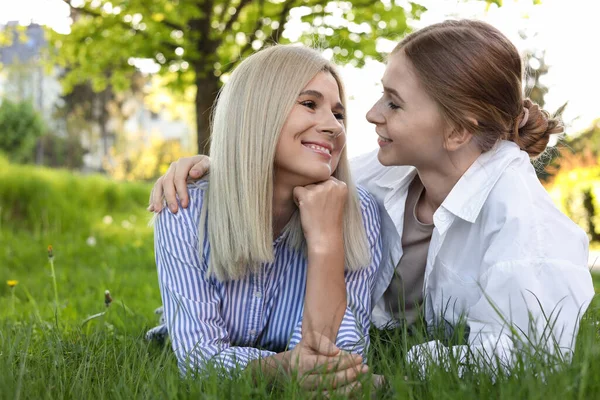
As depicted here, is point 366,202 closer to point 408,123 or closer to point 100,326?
point 408,123

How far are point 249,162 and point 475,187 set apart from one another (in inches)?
34.7

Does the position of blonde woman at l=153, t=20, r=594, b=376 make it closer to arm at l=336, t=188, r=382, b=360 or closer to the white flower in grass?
arm at l=336, t=188, r=382, b=360

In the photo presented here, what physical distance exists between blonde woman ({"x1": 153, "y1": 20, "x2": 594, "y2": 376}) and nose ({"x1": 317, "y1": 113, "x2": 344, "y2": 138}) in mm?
261

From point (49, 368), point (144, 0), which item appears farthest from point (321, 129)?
point (144, 0)

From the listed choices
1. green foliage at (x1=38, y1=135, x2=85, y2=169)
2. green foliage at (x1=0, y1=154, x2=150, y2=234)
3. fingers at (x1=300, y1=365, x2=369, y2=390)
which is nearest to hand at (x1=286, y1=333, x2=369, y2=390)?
fingers at (x1=300, y1=365, x2=369, y2=390)

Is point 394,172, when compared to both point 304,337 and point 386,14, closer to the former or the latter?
point 304,337

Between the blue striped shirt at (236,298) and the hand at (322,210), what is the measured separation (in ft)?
0.87

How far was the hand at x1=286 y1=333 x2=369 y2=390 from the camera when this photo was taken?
1884 millimetres

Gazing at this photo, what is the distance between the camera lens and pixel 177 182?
265cm

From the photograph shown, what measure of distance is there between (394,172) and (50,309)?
2.11 meters

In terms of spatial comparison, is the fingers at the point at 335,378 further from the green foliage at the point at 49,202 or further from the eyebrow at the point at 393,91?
the green foliage at the point at 49,202

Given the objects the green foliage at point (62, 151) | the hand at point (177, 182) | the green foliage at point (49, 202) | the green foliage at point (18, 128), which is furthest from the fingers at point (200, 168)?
the green foliage at point (62, 151)

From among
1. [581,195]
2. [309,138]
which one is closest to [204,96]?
[309,138]

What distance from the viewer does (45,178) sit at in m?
8.31
